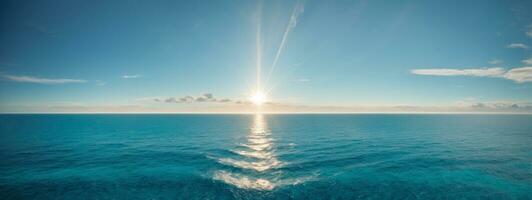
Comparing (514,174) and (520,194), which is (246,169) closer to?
(520,194)

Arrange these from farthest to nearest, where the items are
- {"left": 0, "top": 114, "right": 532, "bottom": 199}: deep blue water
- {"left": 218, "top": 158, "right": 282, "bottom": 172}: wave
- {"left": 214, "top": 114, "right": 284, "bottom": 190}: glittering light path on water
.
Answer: {"left": 218, "top": 158, "right": 282, "bottom": 172}: wave
{"left": 214, "top": 114, "right": 284, "bottom": 190}: glittering light path on water
{"left": 0, "top": 114, "right": 532, "bottom": 199}: deep blue water

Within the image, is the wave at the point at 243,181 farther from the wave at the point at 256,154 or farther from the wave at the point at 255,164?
the wave at the point at 256,154

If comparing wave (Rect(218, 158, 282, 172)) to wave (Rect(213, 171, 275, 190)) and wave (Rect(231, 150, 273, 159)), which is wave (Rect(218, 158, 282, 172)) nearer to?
wave (Rect(231, 150, 273, 159))

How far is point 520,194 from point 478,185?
363cm

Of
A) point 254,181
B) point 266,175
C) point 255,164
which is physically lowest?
point 254,181

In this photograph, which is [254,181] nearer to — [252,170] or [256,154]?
[252,170]

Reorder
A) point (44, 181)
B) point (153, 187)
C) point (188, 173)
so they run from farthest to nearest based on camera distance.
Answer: point (188, 173) → point (44, 181) → point (153, 187)

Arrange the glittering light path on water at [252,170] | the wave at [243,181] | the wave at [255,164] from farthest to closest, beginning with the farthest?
the wave at [255,164] → the glittering light path on water at [252,170] → the wave at [243,181]

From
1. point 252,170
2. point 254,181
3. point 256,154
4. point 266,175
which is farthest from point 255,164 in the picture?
point 254,181

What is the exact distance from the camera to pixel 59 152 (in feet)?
168

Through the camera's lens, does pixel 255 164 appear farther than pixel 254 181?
Yes

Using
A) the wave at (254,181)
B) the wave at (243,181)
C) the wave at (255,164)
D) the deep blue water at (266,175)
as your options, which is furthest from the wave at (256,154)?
the wave at (254,181)

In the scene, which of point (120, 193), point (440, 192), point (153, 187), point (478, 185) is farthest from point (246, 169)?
point (478, 185)

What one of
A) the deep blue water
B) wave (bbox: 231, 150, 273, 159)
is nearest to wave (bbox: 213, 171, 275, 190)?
the deep blue water
